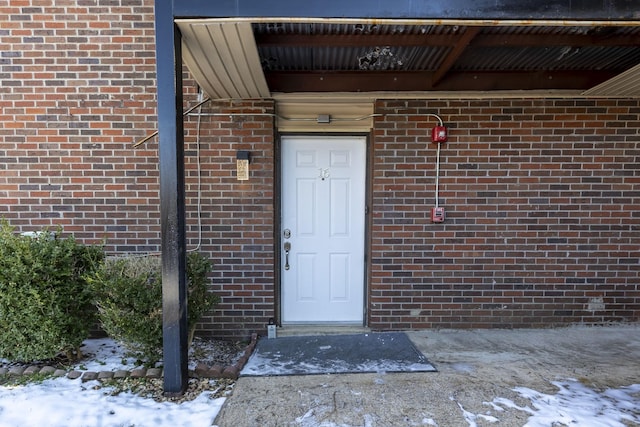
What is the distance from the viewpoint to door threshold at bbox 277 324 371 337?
3992mm

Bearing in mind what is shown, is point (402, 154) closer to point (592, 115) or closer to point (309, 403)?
point (592, 115)

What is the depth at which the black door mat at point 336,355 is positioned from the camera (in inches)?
122

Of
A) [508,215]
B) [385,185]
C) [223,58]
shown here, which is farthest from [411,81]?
[223,58]

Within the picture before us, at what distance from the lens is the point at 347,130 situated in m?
4.03

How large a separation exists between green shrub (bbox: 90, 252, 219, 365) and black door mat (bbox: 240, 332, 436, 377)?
816mm

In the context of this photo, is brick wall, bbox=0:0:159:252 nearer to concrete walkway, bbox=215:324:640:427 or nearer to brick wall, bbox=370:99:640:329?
concrete walkway, bbox=215:324:640:427

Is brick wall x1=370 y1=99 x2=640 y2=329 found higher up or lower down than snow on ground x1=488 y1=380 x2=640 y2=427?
higher up

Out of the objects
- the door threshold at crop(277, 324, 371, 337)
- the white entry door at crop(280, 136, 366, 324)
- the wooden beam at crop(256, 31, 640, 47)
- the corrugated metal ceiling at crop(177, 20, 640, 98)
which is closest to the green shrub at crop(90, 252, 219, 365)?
the door threshold at crop(277, 324, 371, 337)

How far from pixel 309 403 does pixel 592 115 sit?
159 inches

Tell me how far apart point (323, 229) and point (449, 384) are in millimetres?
1994

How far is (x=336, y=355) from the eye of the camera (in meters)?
3.40

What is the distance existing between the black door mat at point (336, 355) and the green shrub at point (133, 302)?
0.82 metres

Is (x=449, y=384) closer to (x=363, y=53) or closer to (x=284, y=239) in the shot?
(x=284, y=239)

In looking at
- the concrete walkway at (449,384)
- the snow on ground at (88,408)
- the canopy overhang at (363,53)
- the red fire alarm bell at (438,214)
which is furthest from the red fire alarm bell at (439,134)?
the snow on ground at (88,408)
